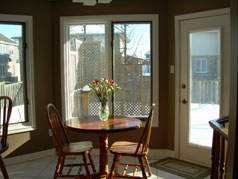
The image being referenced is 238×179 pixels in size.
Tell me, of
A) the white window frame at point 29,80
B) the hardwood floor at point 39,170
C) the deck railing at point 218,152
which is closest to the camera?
the deck railing at point 218,152

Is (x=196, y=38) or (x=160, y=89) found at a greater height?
(x=196, y=38)

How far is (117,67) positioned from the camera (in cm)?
416

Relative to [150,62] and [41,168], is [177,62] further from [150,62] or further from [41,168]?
[41,168]

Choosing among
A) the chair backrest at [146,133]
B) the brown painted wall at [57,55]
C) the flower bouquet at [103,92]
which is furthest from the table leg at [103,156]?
the brown painted wall at [57,55]

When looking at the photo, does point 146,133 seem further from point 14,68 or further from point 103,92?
point 14,68

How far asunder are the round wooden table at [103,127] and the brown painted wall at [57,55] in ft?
3.40

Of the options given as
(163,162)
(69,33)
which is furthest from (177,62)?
Answer: (69,33)

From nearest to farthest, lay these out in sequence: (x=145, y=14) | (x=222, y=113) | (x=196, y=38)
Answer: (x=222, y=113)
(x=196, y=38)
(x=145, y=14)

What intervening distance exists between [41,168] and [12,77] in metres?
1.37

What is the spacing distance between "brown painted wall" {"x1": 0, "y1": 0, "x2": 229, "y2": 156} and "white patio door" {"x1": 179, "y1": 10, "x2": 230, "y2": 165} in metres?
0.20

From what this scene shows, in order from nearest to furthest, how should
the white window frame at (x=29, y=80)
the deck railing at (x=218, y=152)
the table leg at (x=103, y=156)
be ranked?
the deck railing at (x=218, y=152)
the table leg at (x=103, y=156)
the white window frame at (x=29, y=80)

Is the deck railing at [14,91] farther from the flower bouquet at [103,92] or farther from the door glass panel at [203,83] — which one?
the door glass panel at [203,83]

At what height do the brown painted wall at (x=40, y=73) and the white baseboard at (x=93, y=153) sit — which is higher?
the brown painted wall at (x=40, y=73)

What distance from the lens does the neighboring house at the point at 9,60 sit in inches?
151
